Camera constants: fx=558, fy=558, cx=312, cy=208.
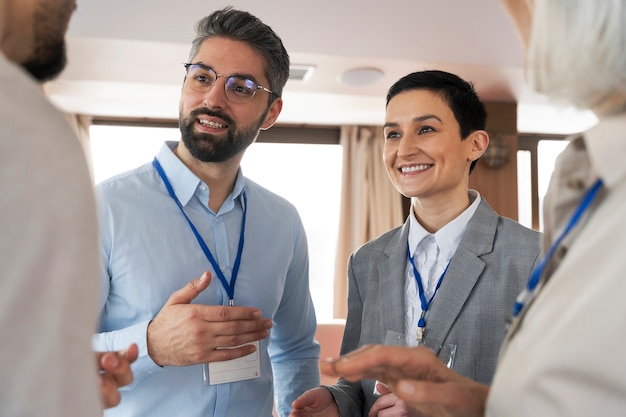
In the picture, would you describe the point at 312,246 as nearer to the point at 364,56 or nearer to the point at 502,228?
the point at 364,56

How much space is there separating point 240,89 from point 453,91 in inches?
31.9

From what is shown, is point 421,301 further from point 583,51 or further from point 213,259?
point 583,51

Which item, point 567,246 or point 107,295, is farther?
point 107,295

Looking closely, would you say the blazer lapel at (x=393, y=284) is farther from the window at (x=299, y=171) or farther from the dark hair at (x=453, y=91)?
the window at (x=299, y=171)

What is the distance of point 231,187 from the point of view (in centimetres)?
219

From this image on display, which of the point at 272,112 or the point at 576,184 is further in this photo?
the point at 272,112

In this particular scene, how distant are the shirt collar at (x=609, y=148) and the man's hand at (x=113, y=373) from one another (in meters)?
0.93

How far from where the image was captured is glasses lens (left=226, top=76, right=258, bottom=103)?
2104mm

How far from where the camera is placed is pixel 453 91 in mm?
2111

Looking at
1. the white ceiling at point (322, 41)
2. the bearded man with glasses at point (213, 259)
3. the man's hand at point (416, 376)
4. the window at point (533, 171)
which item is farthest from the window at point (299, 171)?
the man's hand at point (416, 376)

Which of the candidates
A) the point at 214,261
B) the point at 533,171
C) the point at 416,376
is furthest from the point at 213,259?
the point at 533,171

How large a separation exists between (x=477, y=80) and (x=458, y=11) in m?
0.89

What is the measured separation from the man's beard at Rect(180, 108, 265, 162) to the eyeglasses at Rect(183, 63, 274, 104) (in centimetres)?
9

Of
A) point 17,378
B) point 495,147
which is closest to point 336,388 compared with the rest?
point 17,378
